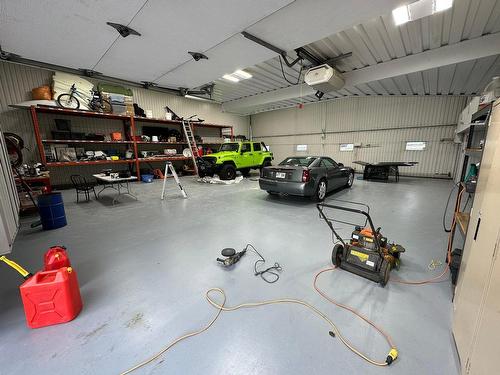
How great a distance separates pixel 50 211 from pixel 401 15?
7.58 m

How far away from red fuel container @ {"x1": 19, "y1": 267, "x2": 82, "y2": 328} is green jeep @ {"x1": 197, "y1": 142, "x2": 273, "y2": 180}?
22.4ft

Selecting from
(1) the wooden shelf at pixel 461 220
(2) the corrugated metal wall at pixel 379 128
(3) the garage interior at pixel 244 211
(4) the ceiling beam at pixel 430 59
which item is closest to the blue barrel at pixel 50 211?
(3) the garage interior at pixel 244 211

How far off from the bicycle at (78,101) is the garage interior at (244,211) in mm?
52

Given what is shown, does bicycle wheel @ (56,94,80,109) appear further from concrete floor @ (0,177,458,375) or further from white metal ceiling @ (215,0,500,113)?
concrete floor @ (0,177,458,375)

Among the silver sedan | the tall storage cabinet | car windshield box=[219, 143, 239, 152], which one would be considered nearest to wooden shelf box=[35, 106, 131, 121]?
car windshield box=[219, 143, 239, 152]

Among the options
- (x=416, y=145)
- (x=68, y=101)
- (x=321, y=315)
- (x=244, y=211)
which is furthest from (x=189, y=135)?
(x=416, y=145)

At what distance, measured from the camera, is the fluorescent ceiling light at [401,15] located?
12.1 ft

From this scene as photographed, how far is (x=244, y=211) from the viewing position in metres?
4.48

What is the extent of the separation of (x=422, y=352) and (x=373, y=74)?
24.3 ft

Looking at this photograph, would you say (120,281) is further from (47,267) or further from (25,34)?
(25,34)

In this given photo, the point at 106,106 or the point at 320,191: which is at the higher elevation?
the point at 106,106

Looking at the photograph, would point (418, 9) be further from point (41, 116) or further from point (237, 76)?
point (41, 116)

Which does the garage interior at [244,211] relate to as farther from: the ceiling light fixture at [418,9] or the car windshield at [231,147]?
the car windshield at [231,147]

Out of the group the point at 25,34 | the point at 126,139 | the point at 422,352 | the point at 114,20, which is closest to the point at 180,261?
the point at 422,352
